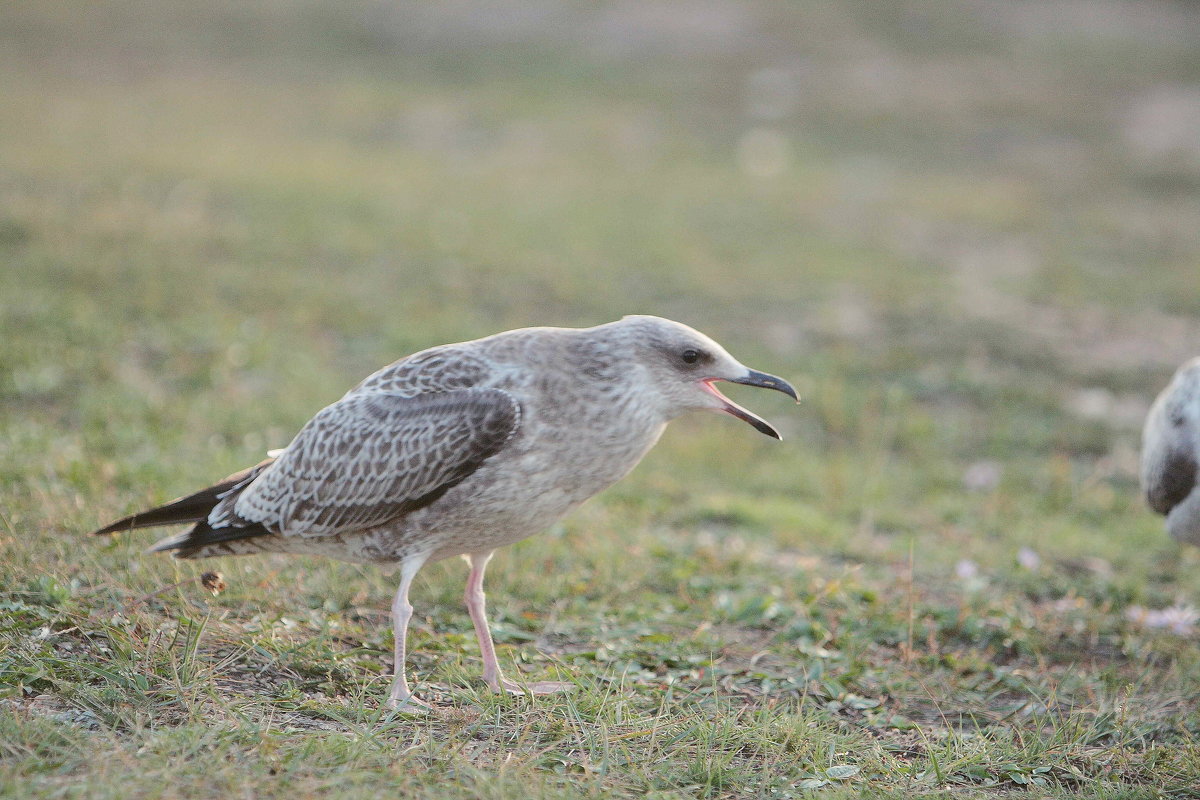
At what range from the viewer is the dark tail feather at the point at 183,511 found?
14.3 feet

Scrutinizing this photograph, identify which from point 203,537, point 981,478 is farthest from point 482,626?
point 981,478

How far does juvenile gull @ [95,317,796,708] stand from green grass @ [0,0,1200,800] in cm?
33

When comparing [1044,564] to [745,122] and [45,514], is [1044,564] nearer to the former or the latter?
[45,514]

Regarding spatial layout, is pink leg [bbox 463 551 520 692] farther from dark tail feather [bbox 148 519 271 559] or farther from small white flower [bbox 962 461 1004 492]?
small white flower [bbox 962 461 1004 492]

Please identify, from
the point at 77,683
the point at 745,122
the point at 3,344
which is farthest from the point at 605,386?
the point at 745,122

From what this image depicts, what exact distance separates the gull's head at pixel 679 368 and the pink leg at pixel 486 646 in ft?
3.21

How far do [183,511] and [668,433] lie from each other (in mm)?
4349

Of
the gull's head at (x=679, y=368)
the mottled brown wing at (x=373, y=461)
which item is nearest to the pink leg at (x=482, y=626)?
the mottled brown wing at (x=373, y=461)

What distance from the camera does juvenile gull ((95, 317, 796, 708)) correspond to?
401 cm

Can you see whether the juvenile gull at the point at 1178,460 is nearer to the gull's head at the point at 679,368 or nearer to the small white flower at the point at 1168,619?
the small white flower at the point at 1168,619

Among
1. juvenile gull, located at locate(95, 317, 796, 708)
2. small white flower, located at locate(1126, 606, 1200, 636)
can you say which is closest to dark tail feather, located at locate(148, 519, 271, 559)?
juvenile gull, located at locate(95, 317, 796, 708)

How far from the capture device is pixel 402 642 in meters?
4.00

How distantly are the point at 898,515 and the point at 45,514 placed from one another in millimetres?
4727

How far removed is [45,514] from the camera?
488 centimetres
